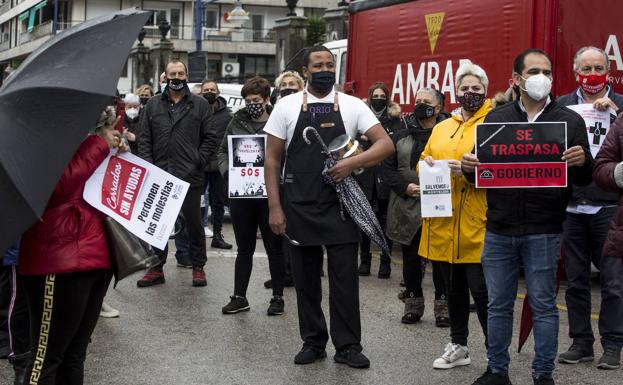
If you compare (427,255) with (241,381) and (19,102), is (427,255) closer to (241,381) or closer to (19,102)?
(241,381)

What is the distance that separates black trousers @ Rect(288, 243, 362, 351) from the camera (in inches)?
260

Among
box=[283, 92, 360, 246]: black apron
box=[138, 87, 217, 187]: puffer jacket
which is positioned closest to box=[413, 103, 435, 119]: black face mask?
box=[283, 92, 360, 246]: black apron

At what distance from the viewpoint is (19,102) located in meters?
3.87

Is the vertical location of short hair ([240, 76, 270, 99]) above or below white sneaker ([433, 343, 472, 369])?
above

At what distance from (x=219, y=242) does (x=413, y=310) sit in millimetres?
5065

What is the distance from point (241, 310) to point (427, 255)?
7.10 feet

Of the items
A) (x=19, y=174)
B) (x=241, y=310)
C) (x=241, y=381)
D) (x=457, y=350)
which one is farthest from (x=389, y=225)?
(x=19, y=174)

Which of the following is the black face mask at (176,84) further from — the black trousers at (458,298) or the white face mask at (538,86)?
the white face mask at (538,86)

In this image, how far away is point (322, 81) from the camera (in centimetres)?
654

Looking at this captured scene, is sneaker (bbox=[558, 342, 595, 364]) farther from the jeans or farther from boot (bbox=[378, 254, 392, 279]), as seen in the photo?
boot (bbox=[378, 254, 392, 279])

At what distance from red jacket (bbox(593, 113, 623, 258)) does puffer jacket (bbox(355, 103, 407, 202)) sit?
15.7 feet

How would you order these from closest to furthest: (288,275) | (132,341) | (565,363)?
1. (565,363)
2. (132,341)
3. (288,275)

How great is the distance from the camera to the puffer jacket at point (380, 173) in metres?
10.4

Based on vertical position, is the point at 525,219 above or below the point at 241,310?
above
